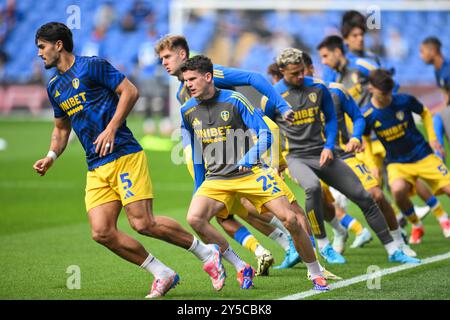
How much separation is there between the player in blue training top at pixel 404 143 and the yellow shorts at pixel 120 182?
3703 mm

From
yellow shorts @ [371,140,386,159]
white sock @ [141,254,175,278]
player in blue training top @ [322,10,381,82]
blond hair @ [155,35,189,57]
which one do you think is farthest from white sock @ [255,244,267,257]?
player in blue training top @ [322,10,381,82]

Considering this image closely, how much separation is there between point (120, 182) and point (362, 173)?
12.0 ft

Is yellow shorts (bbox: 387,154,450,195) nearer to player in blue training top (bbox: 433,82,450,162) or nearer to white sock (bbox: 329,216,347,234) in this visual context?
player in blue training top (bbox: 433,82,450,162)

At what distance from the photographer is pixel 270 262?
349 inches

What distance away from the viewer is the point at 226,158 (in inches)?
319

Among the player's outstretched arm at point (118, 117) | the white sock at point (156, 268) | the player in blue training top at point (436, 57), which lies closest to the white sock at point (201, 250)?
the white sock at point (156, 268)

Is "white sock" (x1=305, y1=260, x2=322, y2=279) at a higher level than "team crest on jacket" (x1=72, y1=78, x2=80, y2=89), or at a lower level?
lower

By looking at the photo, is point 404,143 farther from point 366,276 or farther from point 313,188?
A: point 366,276

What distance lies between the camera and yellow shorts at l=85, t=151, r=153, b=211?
7648mm

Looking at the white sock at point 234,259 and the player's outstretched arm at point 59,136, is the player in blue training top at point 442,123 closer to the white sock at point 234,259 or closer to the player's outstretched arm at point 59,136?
the white sock at point 234,259

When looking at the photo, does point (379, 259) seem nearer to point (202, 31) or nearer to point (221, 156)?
point (221, 156)

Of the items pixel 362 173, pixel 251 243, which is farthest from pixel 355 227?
pixel 251 243

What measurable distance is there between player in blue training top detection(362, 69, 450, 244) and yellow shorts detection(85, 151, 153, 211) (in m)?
3.70

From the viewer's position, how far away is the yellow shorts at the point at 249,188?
7855mm
